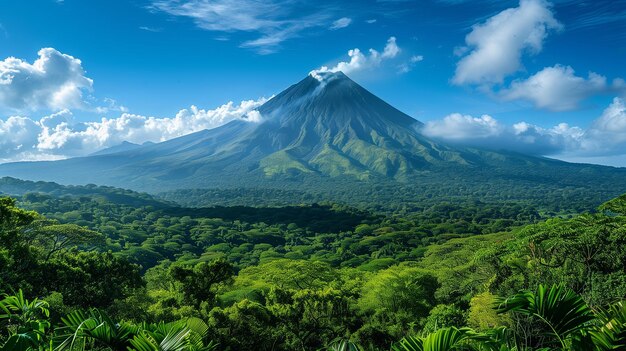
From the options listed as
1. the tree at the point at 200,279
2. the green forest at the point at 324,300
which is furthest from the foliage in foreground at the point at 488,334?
the tree at the point at 200,279

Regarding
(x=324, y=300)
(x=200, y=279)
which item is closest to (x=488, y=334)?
(x=324, y=300)

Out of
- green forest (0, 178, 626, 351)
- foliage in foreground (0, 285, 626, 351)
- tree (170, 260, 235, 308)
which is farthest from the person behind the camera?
tree (170, 260, 235, 308)

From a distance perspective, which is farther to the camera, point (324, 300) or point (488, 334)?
point (324, 300)

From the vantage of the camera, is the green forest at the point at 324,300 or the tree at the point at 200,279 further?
the tree at the point at 200,279

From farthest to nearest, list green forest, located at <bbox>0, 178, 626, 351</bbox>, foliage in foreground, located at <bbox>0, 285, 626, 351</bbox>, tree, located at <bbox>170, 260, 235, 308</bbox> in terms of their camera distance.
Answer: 1. tree, located at <bbox>170, 260, 235, 308</bbox>
2. green forest, located at <bbox>0, 178, 626, 351</bbox>
3. foliage in foreground, located at <bbox>0, 285, 626, 351</bbox>

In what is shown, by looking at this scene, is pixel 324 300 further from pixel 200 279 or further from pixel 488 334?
pixel 488 334

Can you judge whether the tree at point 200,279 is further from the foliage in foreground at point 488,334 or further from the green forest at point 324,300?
the foliage in foreground at point 488,334

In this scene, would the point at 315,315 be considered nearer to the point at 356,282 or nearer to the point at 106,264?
the point at 356,282

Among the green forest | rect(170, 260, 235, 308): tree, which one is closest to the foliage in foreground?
the green forest

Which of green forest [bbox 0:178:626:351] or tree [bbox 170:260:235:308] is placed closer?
green forest [bbox 0:178:626:351]

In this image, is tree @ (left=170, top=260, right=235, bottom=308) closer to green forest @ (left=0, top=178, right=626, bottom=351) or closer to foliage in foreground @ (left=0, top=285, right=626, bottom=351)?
green forest @ (left=0, top=178, right=626, bottom=351)

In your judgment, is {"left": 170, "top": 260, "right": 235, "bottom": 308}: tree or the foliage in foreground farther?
{"left": 170, "top": 260, "right": 235, "bottom": 308}: tree

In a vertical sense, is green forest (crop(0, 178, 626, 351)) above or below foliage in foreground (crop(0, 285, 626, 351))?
below
